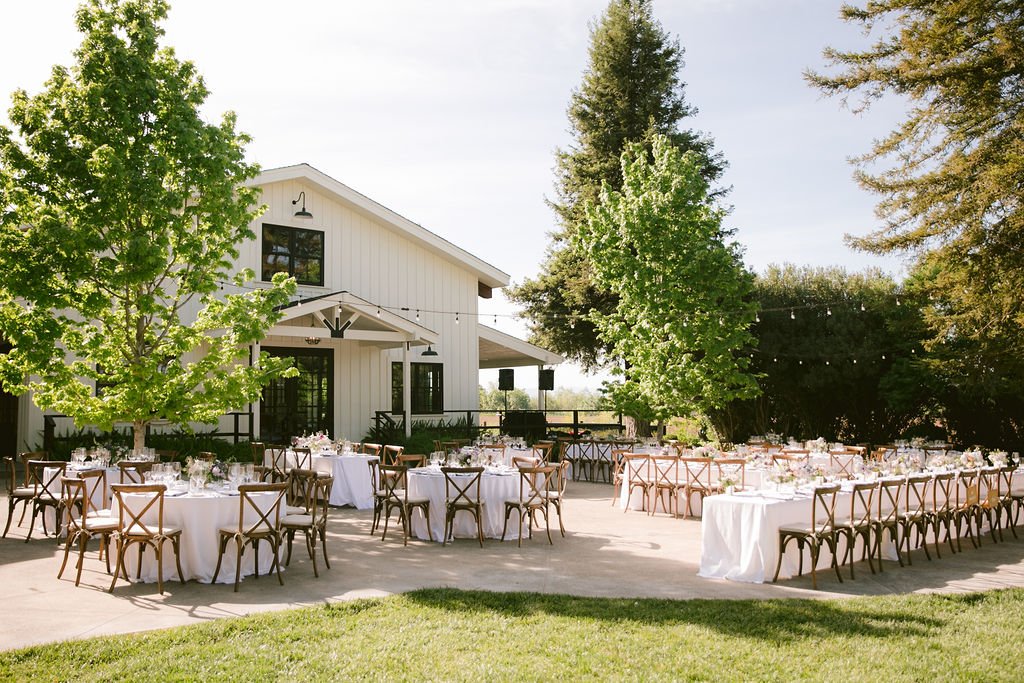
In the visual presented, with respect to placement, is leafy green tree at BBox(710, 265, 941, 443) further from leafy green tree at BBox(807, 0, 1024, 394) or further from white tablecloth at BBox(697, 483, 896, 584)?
white tablecloth at BBox(697, 483, 896, 584)

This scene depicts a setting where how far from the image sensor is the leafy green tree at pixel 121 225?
10.2 m

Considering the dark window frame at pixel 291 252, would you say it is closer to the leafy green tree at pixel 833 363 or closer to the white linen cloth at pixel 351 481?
the white linen cloth at pixel 351 481

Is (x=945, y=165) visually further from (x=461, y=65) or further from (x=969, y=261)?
(x=461, y=65)

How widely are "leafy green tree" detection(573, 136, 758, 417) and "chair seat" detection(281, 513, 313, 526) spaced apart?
1015cm

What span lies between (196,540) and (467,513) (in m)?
3.70

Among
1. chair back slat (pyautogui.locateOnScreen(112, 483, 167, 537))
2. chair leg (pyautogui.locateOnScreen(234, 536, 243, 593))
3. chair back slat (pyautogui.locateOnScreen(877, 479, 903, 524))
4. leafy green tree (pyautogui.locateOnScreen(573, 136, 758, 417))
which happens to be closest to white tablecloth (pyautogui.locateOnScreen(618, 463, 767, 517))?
chair back slat (pyautogui.locateOnScreen(877, 479, 903, 524))

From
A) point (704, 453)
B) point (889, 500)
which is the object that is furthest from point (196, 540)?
point (704, 453)

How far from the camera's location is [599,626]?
630 centimetres

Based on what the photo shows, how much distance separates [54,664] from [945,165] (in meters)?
13.8

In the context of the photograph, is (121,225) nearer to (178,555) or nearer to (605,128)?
(178,555)

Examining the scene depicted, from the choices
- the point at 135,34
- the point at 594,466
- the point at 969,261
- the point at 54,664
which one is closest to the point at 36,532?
the point at 54,664

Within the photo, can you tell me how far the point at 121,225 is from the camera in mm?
10453

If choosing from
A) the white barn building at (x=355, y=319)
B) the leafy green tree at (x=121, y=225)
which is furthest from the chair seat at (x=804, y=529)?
the white barn building at (x=355, y=319)

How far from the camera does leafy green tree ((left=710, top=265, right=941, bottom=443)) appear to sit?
66.1 ft
